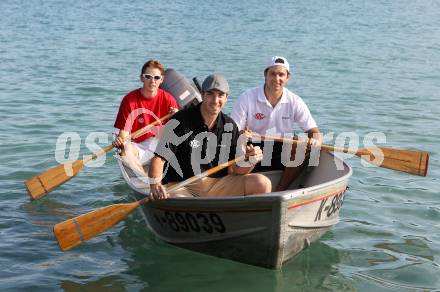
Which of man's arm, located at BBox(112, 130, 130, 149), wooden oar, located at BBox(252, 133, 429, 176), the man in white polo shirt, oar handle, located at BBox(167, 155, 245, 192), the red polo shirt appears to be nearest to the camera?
oar handle, located at BBox(167, 155, 245, 192)

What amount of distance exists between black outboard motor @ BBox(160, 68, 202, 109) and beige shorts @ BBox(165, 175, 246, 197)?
2768mm

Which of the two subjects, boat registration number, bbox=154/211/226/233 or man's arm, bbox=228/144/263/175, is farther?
man's arm, bbox=228/144/263/175

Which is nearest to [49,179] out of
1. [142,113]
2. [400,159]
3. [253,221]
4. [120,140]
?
[120,140]

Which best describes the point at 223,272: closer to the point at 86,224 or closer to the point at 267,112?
the point at 86,224

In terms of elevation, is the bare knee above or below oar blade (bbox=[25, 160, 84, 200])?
above

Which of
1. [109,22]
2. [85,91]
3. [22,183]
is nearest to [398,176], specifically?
[22,183]

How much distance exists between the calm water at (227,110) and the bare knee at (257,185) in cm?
75

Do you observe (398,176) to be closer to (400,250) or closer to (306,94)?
(400,250)

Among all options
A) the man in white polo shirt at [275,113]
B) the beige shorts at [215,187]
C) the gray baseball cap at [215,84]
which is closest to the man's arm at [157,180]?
the beige shorts at [215,187]

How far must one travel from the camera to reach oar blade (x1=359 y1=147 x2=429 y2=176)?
7.07 m

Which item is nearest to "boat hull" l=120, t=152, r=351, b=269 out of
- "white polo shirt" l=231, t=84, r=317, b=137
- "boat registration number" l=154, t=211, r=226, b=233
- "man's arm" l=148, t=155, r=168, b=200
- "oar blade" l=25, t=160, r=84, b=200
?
"boat registration number" l=154, t=211, r=226, b=233

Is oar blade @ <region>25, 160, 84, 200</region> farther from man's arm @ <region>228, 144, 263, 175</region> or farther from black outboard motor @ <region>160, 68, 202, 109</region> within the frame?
man's arm @ <region>228, 144, 263, 175</region>

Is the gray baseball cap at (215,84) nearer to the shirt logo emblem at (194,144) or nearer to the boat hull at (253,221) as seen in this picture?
the shirt logo emblem at (194,144)

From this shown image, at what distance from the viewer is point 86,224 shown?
604 centimetres
